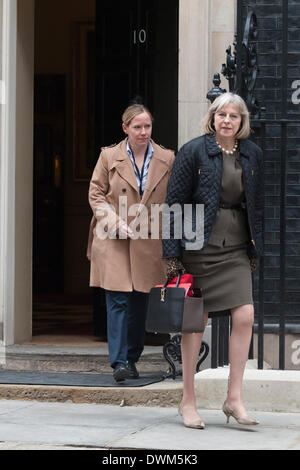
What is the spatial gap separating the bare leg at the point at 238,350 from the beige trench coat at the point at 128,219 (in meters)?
1.34

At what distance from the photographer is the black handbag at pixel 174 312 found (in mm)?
6227

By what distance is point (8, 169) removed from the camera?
8.79m

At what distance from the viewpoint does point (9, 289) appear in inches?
348

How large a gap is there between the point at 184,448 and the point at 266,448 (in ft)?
1.35

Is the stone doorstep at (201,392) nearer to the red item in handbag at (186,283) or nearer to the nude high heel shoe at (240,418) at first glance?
the nude high heel shoe at (240,418)

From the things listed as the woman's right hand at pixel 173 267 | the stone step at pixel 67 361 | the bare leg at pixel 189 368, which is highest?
the woman's right hand at pixel 173 267

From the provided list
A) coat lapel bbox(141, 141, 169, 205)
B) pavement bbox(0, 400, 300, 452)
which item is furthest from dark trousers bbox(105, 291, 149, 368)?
coat lapel bbox(141, 141, 169, 205)

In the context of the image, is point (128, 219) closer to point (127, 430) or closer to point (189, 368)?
point (189, 368)

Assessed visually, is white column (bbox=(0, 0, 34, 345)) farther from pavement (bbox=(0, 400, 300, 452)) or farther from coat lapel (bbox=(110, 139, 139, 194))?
pavement (bbox=(0, 400, 300, 452))

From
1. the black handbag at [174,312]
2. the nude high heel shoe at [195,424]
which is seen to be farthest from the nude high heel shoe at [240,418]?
the black handbag at [174,312]

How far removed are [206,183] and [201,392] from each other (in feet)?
4.91

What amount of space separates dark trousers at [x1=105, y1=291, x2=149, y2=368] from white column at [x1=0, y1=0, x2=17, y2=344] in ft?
4.35

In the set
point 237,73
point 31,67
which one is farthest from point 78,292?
point 237,73
